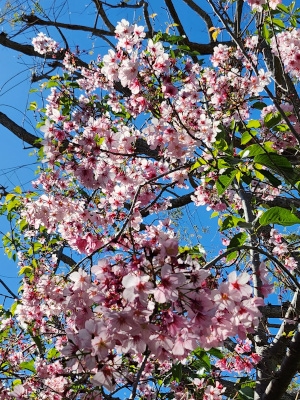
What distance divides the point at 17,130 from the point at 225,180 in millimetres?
3935

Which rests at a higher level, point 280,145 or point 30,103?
point 30,103

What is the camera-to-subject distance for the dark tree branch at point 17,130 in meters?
4.97

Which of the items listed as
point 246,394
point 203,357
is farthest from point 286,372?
point 203,357

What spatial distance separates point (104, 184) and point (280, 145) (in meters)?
1.28

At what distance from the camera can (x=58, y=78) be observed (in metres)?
3.78

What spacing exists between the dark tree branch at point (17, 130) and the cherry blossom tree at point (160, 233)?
3.43 feet

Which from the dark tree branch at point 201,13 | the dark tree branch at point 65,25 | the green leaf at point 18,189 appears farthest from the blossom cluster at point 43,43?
the green leaf at point 18,189

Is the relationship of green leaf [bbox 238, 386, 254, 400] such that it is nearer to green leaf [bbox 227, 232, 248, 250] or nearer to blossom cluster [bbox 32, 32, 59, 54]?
green leaf [bbox 227, 232, 248, 250]

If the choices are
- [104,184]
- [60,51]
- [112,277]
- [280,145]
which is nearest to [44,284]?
[104,184]

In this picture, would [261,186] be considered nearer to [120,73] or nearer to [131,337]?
[120,73]

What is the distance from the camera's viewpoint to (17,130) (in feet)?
16.7

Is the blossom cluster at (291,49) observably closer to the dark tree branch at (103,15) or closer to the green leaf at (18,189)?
the green leaf at (18,189)

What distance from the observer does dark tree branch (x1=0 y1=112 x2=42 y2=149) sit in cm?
497

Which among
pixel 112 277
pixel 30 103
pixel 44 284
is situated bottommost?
pixel 112 277
